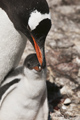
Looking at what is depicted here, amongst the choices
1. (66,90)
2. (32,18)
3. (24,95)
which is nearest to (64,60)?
(66,90)

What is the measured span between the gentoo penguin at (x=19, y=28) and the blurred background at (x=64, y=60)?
52 centimetres

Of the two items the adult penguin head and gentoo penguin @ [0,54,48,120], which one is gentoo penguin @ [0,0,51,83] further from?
gentoo penguin @ [0,54,48,120]

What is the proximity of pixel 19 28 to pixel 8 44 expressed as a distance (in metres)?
0.17

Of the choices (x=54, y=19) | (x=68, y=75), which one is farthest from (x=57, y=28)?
(x=68, y=75)

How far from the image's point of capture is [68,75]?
9.36ft

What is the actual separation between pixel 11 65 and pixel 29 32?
0.38m

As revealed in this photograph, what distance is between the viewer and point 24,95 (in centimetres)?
212

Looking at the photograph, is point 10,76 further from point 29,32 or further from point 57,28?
point 57,28

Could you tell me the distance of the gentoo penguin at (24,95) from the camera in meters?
2.09

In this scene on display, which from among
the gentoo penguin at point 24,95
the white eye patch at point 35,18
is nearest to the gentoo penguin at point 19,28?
the white eye patch at point 35,18

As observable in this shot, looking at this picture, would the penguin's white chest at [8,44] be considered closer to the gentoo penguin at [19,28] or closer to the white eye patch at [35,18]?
the gentoo penguin at [19,28]

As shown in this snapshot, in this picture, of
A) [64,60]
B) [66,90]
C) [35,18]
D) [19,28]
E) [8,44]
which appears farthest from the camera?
[64,60]

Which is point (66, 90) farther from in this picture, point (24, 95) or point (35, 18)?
→ point (35, 18)

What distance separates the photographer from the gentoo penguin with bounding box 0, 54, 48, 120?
209 centimetres
